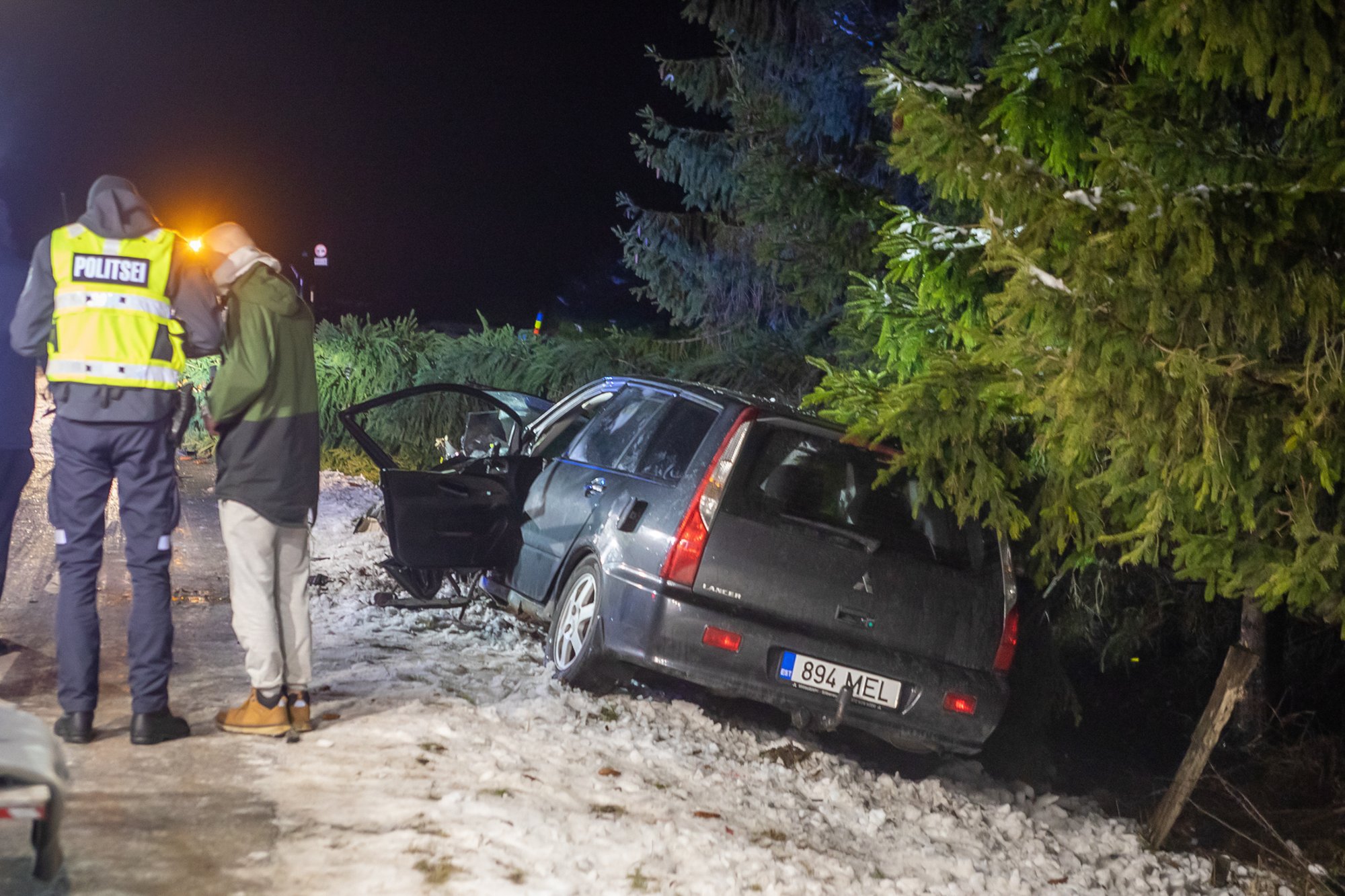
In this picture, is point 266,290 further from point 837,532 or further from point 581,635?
point 837,532

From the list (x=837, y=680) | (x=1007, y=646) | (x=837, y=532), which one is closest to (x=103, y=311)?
(x=837, y=532)

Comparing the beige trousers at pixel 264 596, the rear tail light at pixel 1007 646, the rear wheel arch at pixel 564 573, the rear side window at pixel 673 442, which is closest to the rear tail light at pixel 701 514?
the rear side window at pixel 673 442

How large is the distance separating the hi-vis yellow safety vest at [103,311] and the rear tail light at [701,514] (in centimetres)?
232

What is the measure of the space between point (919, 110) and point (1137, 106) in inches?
39.8

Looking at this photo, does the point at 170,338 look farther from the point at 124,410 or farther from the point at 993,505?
the point at 993,505

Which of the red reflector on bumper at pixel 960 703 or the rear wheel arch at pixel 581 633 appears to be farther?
the rear wheel arch at pixel 581 633

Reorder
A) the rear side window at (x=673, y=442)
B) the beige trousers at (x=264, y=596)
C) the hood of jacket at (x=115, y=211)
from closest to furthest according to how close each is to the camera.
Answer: the hood of jacket at (x=115, y=211), the beige trousers at (x=264, y=596), the rear side window at (x=673, y=442)

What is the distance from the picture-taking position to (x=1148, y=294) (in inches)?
185

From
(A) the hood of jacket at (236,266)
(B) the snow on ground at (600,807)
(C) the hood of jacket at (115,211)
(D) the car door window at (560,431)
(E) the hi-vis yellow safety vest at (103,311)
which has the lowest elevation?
(B) the snow on ground at (600,807)

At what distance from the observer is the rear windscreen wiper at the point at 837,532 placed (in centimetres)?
575

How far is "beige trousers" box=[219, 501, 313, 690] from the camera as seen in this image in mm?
4969

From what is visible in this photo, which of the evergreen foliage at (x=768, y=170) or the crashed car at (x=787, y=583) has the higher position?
the evergreen foliage at (x=768, y=170)

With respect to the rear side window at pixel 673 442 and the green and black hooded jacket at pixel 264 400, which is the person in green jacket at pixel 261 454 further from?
the rear side window at pixel 673 442

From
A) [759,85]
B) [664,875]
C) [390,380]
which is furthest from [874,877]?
[390,380]
